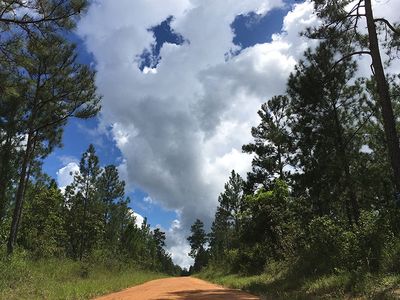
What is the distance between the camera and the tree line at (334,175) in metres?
12.2

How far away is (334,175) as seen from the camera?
20438 mm

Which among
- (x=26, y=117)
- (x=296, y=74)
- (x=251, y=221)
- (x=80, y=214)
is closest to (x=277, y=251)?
(x=251, y=221)

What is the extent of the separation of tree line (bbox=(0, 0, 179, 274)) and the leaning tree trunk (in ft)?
27.4

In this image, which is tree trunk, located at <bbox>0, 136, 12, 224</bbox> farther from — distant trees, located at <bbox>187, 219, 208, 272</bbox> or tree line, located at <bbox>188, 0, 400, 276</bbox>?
distant trees, located at <bbox>187, 219, 208, 272</bbox>

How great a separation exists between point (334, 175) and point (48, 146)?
620 inches

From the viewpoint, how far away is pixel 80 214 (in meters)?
48.4

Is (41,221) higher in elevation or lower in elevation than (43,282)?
higher

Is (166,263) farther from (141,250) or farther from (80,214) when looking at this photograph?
(80,214)

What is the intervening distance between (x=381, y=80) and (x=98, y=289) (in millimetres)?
12620

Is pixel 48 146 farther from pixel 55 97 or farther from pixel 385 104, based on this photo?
pixel 385 104

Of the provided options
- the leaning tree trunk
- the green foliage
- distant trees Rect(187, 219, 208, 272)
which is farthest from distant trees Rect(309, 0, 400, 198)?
distant trees Rect(187, 219, 208, 272)

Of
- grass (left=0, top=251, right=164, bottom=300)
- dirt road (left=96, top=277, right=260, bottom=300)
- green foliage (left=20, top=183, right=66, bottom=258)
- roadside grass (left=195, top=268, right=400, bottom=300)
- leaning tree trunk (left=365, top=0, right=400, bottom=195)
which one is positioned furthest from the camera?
green foliage (left=20, top=183, right=66, bottom=258)

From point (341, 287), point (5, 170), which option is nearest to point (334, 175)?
point (341, 287)

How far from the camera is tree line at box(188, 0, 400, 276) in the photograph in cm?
1218
